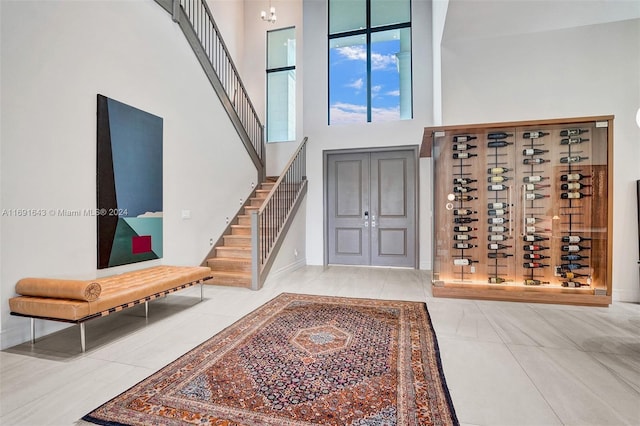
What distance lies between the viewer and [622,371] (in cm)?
231

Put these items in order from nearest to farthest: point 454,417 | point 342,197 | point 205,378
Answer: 1. point 454,417
2. point 205,378
3. point 342,197

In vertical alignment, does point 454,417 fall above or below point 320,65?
below

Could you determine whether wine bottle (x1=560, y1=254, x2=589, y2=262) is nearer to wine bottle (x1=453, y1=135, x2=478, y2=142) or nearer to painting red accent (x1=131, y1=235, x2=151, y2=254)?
wine bottle (x1=453, y1=135, x2=478, y2=142)

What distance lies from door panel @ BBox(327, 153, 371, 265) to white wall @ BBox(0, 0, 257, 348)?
9.88 ft

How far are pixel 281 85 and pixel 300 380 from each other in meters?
6.84

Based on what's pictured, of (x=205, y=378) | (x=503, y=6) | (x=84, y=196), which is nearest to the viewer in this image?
(x=205, y=378)

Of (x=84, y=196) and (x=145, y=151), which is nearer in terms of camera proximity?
(x=84, y=196)

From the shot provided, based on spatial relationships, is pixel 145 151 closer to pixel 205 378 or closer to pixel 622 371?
pixel 205 378

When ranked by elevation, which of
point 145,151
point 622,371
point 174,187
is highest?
point 145,151

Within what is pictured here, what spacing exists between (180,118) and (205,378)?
149 inches

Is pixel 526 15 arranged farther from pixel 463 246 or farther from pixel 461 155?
pixel 463 246

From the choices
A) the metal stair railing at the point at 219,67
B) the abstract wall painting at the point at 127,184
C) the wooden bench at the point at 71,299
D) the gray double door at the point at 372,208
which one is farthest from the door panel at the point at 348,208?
the wooden bench at the point at 71,299

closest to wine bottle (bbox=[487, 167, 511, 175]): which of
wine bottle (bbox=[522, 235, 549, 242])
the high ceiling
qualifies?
wine bottle (bbox=[522, 235, 549, 242])

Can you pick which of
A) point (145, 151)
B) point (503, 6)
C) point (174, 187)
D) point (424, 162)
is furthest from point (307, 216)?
point (503, 6)
